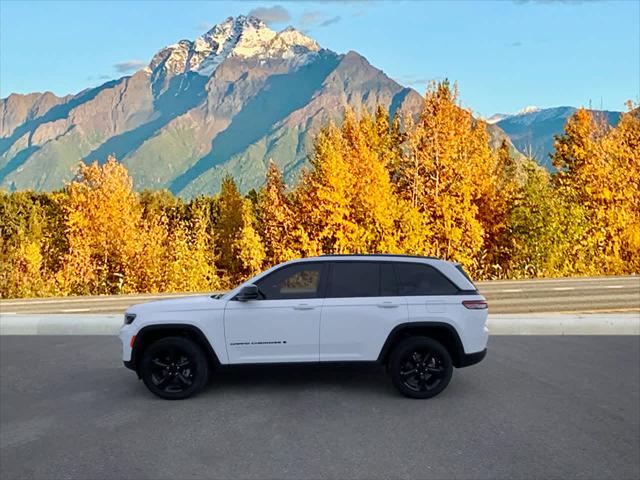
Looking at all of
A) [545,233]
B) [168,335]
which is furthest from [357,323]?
[545,233]

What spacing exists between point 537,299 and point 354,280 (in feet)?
48.3

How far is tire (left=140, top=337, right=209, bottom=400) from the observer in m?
7.27

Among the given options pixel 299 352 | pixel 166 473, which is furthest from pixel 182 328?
pixel 166 473

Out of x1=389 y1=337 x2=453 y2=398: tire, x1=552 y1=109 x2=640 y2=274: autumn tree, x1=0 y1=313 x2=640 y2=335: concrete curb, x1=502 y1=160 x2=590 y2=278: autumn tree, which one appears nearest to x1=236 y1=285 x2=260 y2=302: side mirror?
x1=389 y1=337 x2=453 y2=398: tire

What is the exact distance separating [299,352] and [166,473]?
2.47 metres

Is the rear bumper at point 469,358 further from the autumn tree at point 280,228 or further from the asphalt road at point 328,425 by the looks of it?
the autumn tree at point 280,228

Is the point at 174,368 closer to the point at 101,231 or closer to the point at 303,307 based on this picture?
the point at 303,307

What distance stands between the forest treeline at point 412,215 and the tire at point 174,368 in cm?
2355

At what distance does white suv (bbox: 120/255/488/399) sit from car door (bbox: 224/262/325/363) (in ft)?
0.04

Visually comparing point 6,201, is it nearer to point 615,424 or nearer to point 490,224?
point 490,224

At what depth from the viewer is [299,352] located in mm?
7230

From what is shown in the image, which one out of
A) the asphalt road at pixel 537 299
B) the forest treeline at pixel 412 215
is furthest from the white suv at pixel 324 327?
the forest treeline at pixel 412 215

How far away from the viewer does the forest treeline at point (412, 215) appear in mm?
30531

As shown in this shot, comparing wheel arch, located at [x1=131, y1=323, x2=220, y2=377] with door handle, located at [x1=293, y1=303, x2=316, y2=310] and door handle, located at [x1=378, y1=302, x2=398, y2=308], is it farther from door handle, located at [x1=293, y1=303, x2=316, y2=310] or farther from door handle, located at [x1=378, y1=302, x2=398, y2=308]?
door handle, located at [x1=378, y1=302, x2=398, y2=308]
